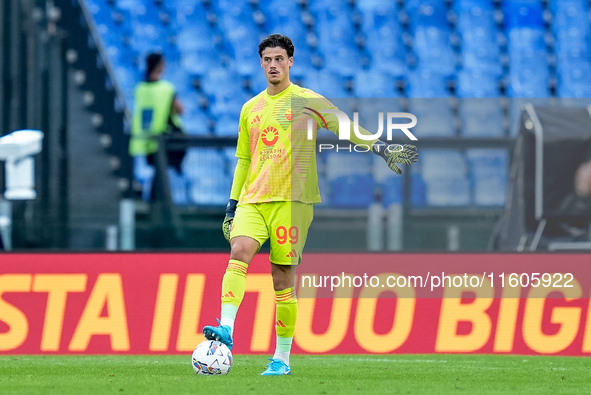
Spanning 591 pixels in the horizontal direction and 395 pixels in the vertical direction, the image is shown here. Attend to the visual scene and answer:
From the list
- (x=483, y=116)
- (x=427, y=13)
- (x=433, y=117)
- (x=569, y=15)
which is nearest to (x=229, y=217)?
(x=433, y=117)

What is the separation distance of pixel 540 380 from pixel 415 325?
7.58 feet

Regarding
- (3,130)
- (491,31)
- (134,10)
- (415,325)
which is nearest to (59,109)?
(3,130)

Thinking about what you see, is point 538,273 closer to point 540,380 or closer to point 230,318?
point 540,380

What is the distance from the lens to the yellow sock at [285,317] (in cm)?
A: 608

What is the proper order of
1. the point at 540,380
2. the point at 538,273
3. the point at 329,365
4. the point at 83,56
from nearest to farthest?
the point at 540,380 → the point at 329,365 → the point at 538,273 → the point at 83,56

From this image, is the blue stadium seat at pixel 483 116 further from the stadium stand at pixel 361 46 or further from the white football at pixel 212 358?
the stadium stand at pixel 361 46

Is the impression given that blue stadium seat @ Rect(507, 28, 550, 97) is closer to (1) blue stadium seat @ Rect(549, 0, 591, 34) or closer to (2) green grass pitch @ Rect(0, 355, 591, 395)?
(1) blue stadium seat @ Rect(549, 0, 591, 34)

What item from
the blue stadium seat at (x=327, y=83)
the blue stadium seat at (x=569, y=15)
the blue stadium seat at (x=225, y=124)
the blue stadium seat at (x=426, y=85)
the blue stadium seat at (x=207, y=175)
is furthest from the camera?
Result: the blue stadium seat at (x=569, y=15)

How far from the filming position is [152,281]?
8.59 meters

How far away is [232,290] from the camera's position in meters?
5.80

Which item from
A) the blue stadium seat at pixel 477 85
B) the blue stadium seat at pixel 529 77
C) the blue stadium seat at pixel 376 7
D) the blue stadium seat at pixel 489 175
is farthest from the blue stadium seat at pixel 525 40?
the blue stadium seat at pixel 489 175

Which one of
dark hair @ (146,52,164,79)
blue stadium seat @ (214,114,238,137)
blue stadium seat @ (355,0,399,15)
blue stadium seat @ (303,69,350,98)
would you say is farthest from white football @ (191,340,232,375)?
blue stadium seat @ (355,0,399,15)

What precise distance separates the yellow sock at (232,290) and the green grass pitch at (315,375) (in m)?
0.34

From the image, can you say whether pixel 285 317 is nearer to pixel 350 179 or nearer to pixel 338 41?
pixel 350 179
